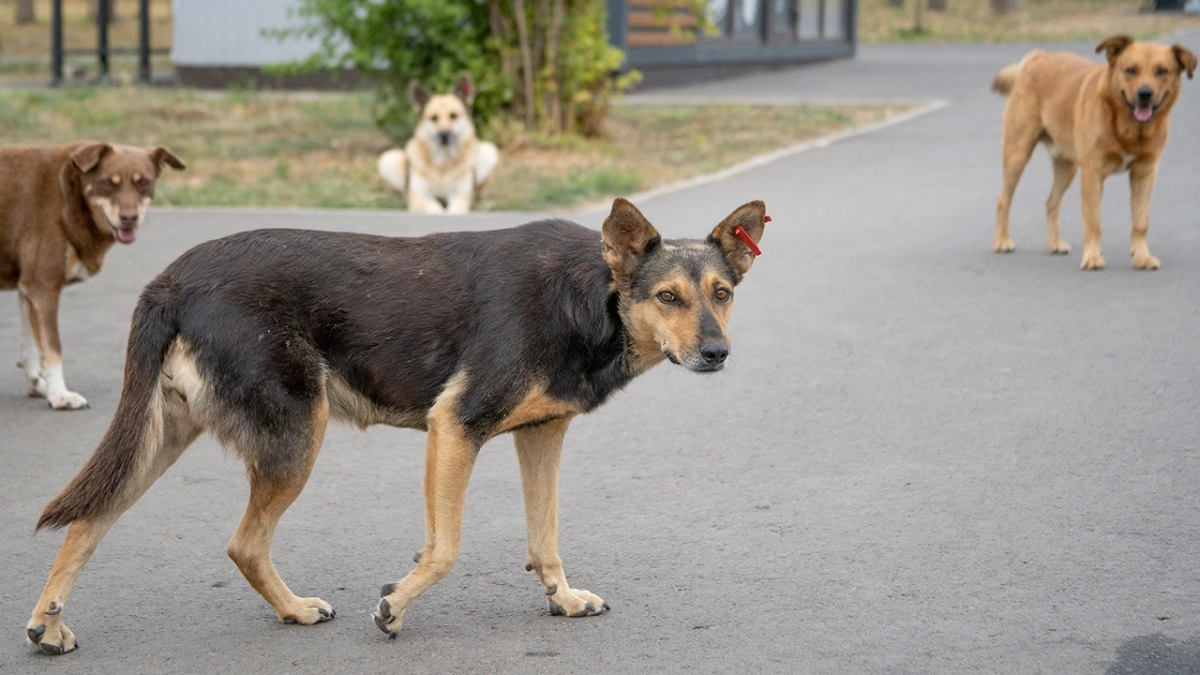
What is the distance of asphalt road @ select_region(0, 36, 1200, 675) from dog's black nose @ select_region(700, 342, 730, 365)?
91 centimetres

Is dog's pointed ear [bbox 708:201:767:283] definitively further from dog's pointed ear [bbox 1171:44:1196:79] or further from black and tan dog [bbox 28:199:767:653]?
dog's pointed ear [bbox 1171:44:1196:79]

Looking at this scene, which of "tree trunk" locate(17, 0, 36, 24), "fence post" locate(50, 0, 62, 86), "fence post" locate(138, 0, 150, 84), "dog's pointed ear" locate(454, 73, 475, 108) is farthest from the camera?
"tree trunk" locate(17, 0, 36, 24)

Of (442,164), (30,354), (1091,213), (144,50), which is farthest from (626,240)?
(144,50)

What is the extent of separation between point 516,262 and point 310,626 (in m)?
1.37

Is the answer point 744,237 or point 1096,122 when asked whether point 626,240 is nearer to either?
point 744,237

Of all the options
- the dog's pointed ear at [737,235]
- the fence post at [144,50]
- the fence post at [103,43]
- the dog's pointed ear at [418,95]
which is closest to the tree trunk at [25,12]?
the fence post at [103,43]

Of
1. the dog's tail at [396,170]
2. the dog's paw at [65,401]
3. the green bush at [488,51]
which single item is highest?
the green bush at [488,51]

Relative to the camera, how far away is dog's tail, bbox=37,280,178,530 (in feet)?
13.7

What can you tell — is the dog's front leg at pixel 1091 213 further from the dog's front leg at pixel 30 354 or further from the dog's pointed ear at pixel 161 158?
the dog's front leg at pixel 30 354

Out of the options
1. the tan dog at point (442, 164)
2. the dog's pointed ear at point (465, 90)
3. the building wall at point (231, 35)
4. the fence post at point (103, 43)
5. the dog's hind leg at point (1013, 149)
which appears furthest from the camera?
the fence post at point (103, 43)

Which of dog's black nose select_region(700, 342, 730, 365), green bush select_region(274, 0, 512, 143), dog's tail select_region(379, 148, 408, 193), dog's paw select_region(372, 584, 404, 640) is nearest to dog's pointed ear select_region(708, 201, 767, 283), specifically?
dog's black nose select_region(700, 342, 730, 365)

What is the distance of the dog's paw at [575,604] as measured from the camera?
15.0 feet

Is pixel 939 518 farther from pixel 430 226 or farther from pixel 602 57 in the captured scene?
pixel 602 57

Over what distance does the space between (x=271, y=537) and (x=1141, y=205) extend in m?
7.60
